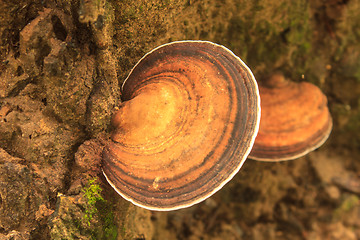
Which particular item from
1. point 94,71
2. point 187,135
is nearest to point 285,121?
point 187,135

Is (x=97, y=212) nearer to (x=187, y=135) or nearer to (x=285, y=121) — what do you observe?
(x=187, y=135)

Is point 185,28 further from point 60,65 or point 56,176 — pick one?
point 56,176

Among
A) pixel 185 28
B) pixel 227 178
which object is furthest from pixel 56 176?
pixel 185 28

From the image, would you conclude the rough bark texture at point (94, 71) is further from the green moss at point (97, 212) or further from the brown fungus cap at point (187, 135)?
the brown fungus cap at point (187, 135)

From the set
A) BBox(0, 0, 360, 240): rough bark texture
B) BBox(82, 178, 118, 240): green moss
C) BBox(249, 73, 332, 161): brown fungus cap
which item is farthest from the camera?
BBox(249, 73, 332, 161): brown fungus cap

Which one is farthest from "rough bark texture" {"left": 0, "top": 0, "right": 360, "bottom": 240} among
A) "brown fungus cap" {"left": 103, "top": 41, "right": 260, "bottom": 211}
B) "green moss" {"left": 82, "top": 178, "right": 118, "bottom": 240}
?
"brown fungus cap" {"left": 103, "top": 41, "right": 260, "bottom": 211}

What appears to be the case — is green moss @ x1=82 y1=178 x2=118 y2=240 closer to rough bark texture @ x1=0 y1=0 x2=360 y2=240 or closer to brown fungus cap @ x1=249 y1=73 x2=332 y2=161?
rough bark texture @ x1=0 y1=0 x2=360 y2=240

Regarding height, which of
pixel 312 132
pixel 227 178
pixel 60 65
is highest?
pixel 60 65
